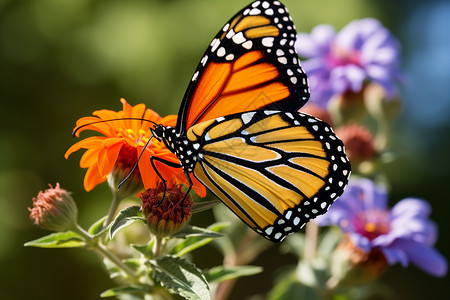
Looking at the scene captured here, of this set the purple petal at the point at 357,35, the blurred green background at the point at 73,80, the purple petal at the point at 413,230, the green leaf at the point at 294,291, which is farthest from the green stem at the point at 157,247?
the blurred green background at the point at 73,80

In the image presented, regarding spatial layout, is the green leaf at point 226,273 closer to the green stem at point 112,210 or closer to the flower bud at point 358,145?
the green stem at point 112,210

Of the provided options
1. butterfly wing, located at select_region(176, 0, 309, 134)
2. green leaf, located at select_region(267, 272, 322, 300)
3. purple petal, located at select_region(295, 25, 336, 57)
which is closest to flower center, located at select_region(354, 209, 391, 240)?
green leaf, located at select_region(267, 272, 322, 300)

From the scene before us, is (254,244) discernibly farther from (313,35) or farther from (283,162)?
(313,35)

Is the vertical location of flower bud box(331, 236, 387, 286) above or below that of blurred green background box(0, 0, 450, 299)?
below

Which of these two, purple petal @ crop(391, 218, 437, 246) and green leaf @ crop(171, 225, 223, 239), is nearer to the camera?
green leaf @ crop(171, 225, 223, 239)

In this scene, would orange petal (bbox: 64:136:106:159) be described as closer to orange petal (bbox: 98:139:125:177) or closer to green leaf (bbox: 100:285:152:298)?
orange petal (bbox: 98:139:125:177)

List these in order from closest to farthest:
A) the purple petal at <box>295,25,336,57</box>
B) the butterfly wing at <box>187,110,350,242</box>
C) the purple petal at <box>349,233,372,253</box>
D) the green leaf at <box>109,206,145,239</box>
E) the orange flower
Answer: the green leaf at <box>109,206,145,239</box>
the orange flower
the butterfly wing at <box>187,110,350,242</box>
the purple petal at <box>349,233,372,253</box>
the purple petal at <box>295,25,336,57</box>

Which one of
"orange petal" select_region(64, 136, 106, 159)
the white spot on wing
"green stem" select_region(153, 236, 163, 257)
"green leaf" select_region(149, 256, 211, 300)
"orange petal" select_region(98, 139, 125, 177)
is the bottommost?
"green leaf" select_region(149, 256, 211, 300)
